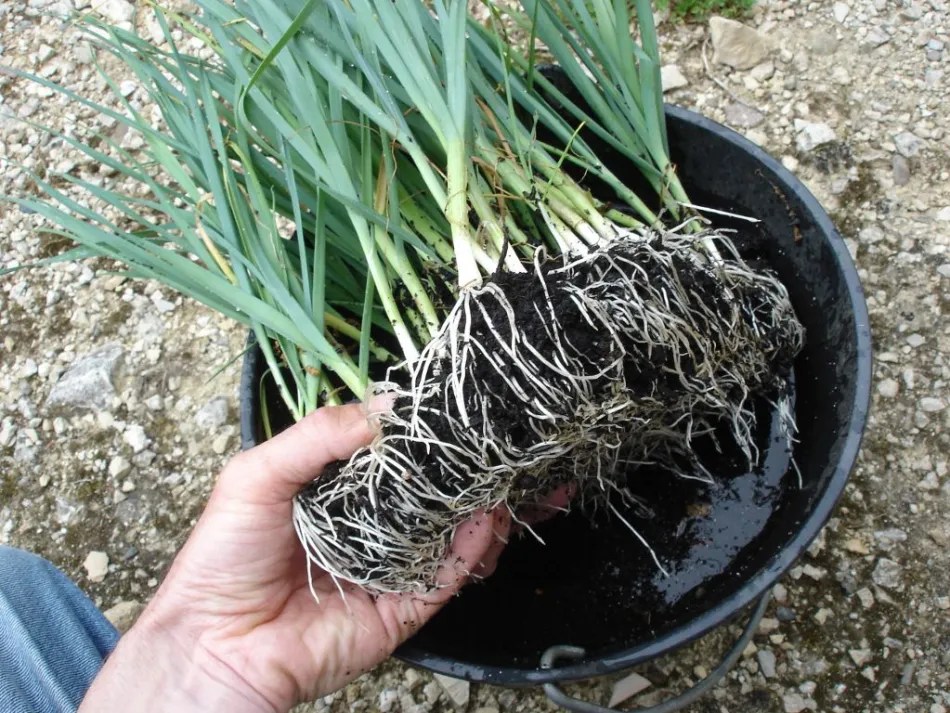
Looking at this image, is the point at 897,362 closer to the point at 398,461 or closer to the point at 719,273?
the point at 719,273

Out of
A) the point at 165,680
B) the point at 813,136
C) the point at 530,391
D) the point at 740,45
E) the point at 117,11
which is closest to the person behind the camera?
the point at 530,391

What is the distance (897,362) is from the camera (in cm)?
137

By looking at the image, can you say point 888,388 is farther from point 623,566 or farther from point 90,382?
point 90,382

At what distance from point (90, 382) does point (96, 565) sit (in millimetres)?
361

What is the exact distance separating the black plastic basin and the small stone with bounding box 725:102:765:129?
50 cm

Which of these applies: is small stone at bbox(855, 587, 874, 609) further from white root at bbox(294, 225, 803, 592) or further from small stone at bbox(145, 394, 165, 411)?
small stone at bbox(145, 394, 165, 411)

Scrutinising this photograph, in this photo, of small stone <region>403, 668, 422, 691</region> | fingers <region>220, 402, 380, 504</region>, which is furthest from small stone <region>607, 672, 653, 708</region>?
fingers <region>220, 402, 380, 504</region>

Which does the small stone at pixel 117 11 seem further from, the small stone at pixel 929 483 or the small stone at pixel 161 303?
the small stone at pixel 929 483

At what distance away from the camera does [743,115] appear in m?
1.63

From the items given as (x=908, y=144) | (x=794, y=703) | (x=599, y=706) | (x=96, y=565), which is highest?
(x=96, y=565)

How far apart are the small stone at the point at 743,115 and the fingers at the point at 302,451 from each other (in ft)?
3.64

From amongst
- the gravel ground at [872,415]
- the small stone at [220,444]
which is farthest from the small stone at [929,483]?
the small stone at [220,444]

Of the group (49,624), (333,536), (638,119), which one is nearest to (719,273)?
(638,119)

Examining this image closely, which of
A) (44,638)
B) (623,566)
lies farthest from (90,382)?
(623,566)
